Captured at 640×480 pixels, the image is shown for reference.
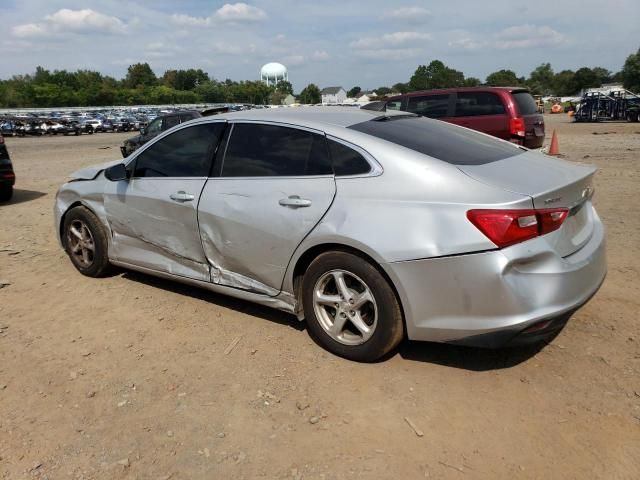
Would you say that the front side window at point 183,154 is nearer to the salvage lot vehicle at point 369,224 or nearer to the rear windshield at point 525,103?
the salvage lot vehicle at point 369,224

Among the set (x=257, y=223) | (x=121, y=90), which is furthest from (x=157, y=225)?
(x=121, y=90)

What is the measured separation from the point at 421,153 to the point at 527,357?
1.49 m

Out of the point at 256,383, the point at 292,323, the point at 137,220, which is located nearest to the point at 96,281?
the point at 137,220

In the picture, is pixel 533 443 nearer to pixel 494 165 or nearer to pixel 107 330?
pixel 494 165

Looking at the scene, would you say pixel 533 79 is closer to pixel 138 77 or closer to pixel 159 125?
pixel 138 77

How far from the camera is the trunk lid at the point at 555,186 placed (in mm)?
2904

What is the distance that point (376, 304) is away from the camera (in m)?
3.13

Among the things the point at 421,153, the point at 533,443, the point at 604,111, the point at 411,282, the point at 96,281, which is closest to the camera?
the point at 533,443

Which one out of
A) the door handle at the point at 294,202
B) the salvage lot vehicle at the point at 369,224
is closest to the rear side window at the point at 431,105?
the salvage lot vehicle at the point at 369,224

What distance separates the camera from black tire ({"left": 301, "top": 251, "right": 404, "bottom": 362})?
308 centimetres

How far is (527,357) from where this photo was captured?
3.36 m

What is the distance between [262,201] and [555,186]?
1.85 metres

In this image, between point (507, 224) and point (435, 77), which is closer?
point (507, 224)

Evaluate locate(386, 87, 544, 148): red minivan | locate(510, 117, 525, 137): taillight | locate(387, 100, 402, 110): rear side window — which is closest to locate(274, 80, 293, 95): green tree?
locate(387, 100, 402, 110): rear side window
